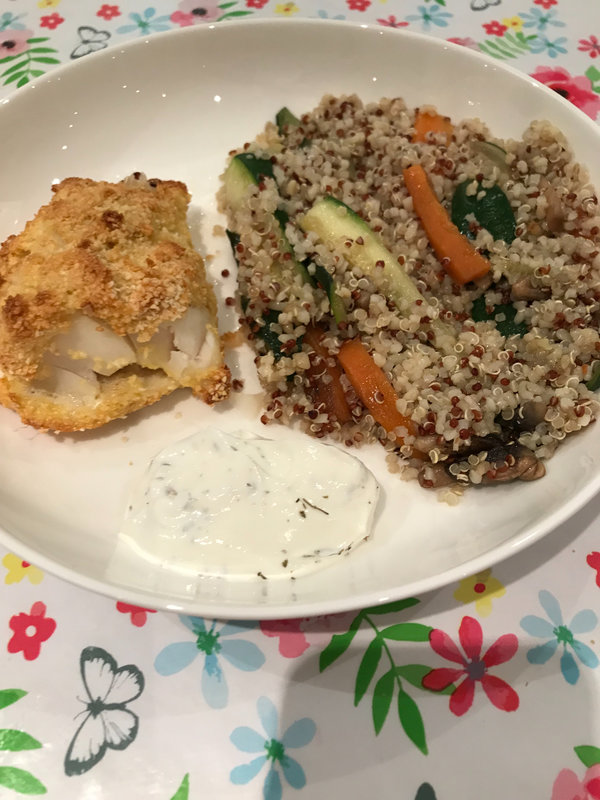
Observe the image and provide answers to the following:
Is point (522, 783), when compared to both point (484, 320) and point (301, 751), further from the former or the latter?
point (484, 320)

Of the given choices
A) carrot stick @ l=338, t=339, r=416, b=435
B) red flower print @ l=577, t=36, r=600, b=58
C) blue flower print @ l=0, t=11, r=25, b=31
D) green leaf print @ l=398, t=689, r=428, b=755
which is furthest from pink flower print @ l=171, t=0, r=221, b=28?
green leaf print @ l=398, t=689, r=428, b=755

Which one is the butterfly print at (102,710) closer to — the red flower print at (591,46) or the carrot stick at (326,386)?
the carrot stick at (326,386)

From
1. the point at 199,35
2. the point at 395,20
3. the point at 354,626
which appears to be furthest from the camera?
the point at 395,20

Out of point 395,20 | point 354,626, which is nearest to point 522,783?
point 354,626

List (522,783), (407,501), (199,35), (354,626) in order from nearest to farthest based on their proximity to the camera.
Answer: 1. (522,783)
2. (354,626)
3. (407,501)
4. (199,35)

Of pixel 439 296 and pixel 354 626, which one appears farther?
pixel 439 296

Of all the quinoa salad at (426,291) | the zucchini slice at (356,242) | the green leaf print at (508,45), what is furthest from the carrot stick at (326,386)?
the green leaf print at (508,45)

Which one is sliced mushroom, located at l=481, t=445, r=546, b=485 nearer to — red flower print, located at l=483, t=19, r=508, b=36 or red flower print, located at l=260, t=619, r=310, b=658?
red flower print, located at l=260, t=619, r=310, b=658
